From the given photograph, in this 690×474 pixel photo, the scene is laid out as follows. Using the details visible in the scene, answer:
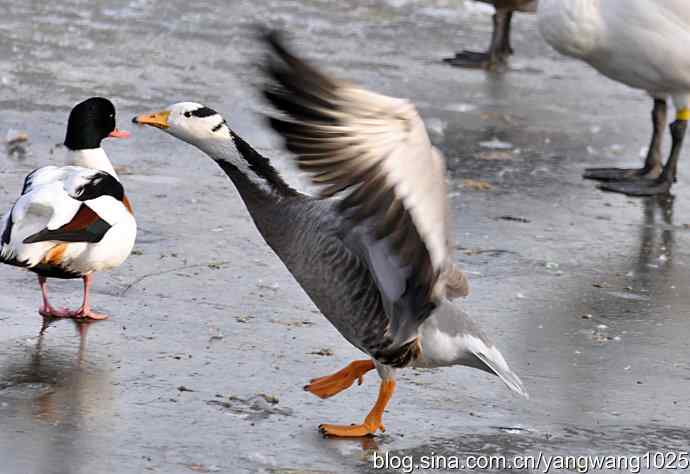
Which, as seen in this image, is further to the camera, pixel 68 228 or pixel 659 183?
pixel 659 183

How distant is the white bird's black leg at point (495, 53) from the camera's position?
1141cm

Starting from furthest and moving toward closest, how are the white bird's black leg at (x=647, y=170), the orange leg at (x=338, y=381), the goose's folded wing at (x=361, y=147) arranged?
1. the white bird's black leg at (x=647, y=170)
2. the orange leg at (x=338, y=381)
3. the goose's folded wing at (x=361, y=147)

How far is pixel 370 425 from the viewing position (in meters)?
4.65

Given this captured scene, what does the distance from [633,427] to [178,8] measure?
833 cm

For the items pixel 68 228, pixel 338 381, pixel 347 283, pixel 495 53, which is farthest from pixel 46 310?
pixel 495 53

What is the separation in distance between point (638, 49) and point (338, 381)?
13.3 feet

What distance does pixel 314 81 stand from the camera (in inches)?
150

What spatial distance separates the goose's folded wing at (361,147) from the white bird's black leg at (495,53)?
753 cm

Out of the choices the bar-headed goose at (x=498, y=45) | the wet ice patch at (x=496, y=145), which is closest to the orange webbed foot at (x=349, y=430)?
the wet ice patch at (x=496, y=145)

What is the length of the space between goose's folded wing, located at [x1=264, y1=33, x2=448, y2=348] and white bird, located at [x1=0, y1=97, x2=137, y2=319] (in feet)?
5.56

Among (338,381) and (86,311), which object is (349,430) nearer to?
(338,381)

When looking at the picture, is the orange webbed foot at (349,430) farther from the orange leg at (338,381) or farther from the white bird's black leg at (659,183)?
the white bird's black leg at (659,183)

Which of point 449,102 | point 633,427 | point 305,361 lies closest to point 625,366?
point 633,427

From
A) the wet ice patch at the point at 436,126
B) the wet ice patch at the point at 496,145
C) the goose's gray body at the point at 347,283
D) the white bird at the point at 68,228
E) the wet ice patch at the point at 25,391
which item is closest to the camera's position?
the goose's gray body at the point at 347,283
